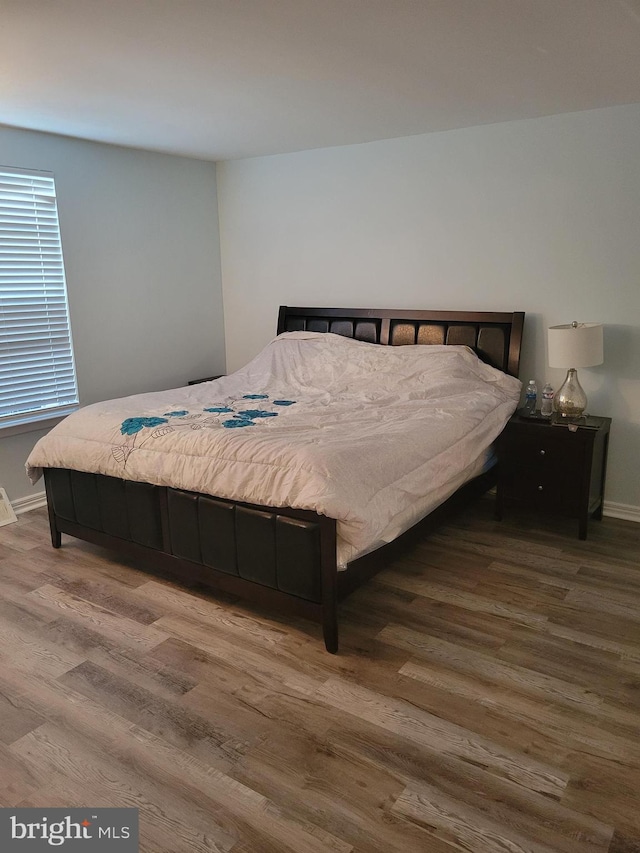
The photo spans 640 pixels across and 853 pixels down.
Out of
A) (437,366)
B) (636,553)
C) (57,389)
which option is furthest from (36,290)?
(636,553)

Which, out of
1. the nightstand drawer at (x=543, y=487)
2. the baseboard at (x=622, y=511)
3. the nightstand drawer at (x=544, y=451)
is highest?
the nightstand drawer at (x=544, y=451)

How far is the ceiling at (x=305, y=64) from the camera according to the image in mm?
2172

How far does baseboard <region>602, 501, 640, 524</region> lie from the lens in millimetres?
3785

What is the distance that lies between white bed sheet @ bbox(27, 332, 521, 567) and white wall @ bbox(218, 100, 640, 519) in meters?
0.50

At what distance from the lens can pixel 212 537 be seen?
9.19ft

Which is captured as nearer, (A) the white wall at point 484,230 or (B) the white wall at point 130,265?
(A) the white wall at point 484,230

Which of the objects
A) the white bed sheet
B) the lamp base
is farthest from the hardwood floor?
the lamp base

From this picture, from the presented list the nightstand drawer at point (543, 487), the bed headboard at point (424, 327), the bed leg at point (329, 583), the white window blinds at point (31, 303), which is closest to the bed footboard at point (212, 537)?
the bed leg at point (329, 583)

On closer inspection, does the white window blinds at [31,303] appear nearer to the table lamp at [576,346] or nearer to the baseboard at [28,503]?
the baseboard at [28,503]

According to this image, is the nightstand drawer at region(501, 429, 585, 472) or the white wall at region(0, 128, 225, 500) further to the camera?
the white wall at region(0, 128, 225, 500)

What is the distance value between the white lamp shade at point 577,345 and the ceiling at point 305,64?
118 cm

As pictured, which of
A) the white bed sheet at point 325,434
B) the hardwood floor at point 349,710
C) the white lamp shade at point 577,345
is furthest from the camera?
the white lamp shade at point 577,345

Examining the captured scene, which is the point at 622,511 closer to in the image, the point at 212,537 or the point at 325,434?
the point at 325,434

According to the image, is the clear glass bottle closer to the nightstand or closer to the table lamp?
the nightstand
